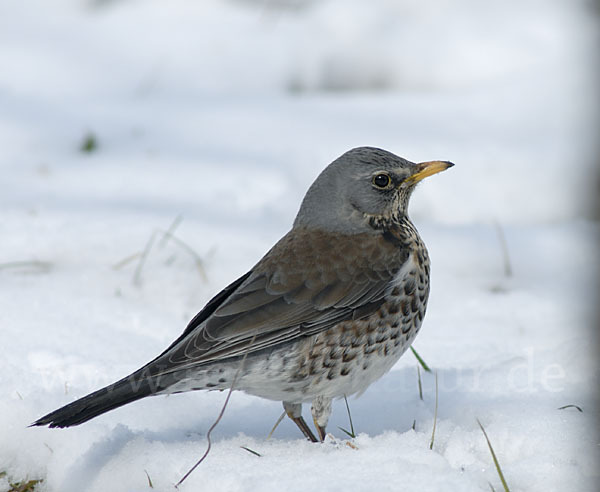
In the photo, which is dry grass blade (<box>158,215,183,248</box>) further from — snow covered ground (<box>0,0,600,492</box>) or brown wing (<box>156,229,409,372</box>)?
brown wing (<box>156,229,409,372</box>)

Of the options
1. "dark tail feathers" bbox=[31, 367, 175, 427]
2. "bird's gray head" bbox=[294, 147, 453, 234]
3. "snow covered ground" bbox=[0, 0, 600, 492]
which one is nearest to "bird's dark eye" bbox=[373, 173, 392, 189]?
"bird's gray head" bbox=[294, 147, 453, 234]

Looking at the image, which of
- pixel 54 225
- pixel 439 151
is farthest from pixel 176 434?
pixel 439 151

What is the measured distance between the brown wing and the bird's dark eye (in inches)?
10.4

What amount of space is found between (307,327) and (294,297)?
143 mm

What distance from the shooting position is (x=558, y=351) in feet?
14.2

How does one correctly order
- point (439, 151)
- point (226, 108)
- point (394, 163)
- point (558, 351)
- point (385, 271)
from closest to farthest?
point (385, 271) → point (394, 163) → point (558, 351) → point (439, 151) → point (226, 108)

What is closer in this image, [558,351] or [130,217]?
[558,351]

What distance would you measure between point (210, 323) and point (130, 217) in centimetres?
242

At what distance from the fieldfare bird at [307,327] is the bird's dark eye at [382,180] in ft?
0.70

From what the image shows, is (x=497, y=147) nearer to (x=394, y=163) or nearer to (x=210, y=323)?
(x=394, y=163)

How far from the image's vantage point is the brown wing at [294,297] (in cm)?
339

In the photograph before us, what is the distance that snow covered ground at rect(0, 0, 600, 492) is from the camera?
3271 mm

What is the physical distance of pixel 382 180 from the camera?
4000 mm

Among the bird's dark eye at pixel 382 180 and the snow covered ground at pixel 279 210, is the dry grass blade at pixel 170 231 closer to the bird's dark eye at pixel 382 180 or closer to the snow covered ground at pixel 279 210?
the snow covered ground at pixel 279 210
